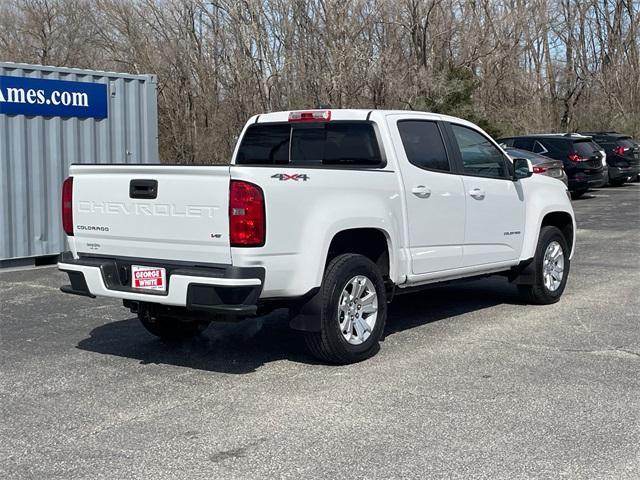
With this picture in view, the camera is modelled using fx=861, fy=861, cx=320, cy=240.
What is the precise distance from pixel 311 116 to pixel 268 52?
62.5ft

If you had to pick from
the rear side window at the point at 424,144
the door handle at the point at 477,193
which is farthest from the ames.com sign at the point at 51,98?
the door handle at the point at 477,193

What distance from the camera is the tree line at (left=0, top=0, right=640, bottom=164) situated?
2505 centimetres

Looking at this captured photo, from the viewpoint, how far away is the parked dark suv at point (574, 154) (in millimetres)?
22422

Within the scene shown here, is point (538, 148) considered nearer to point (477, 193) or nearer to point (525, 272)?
point (525, 272)

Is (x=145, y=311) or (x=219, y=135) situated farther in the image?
(x=219, y=135)

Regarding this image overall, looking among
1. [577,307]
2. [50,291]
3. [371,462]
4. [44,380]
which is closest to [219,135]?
[50,291]

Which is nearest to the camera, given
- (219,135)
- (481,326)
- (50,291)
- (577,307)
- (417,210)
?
(417,210)

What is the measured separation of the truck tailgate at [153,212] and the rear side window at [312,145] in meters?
1.69

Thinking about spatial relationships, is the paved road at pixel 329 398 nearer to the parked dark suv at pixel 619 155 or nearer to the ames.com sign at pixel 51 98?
the ames.com sign at pixel 51 98

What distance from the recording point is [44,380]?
6.24m

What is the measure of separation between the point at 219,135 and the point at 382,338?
61.6 feet

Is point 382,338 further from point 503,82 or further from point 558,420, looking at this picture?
point 503,82

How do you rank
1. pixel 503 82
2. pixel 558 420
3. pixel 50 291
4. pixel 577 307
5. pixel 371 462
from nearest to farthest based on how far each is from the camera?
pixel 371 462 → pixel 558 420 → pixel 577 307 → pixel 50 291 → pixel 503 82

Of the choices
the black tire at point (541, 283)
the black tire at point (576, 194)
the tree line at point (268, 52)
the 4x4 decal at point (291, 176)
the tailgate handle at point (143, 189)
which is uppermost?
the tree line at point (268, 52)
